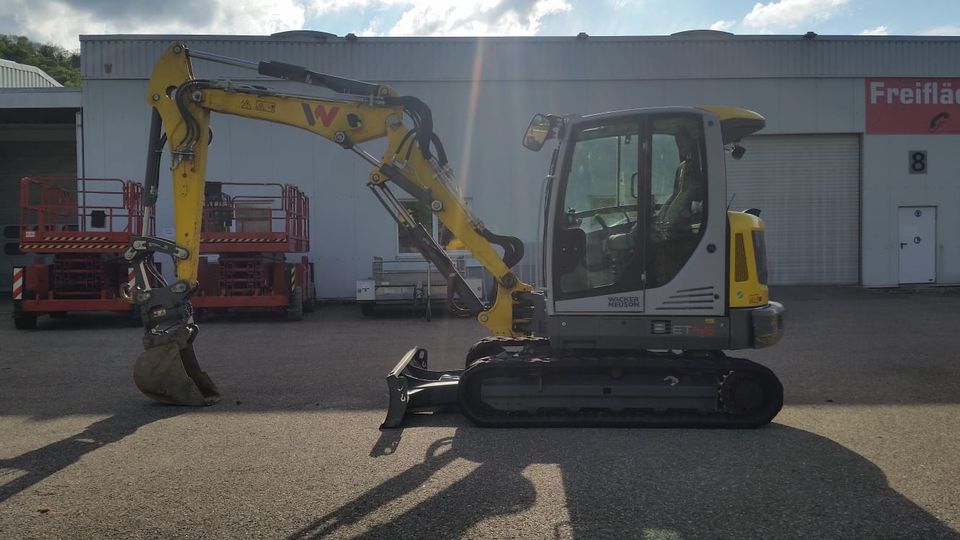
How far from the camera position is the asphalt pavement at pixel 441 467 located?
394 centimetres

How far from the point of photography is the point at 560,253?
19.8 ft

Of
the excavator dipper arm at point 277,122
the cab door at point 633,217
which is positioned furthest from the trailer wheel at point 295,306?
the cab door at point 633,217

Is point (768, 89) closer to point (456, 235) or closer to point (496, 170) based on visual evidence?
point (496, 170)

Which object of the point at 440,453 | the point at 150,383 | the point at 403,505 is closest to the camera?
the point at 403,505

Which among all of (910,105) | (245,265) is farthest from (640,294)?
(910,105)

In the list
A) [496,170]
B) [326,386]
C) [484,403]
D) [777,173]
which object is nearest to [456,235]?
[484,403]

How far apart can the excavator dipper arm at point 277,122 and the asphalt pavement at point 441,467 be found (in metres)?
0.66

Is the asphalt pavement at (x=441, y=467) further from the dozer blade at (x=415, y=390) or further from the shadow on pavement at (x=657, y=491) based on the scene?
the dozer blade at (x=415, y=390)

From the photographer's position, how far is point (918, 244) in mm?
19312

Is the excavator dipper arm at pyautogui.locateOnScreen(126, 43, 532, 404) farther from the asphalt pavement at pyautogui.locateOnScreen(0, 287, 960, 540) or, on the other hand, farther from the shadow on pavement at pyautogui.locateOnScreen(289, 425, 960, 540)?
the shadow on pavement at pyautogui.locateOnScreen(289, 425, 960, 540)

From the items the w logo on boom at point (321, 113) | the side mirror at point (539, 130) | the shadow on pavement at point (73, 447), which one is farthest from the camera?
the w logo on boom at point (321, 113)

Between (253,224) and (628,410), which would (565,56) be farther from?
(628,410)

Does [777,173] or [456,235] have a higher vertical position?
[777,173]

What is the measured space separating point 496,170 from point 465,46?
10.9 feet
